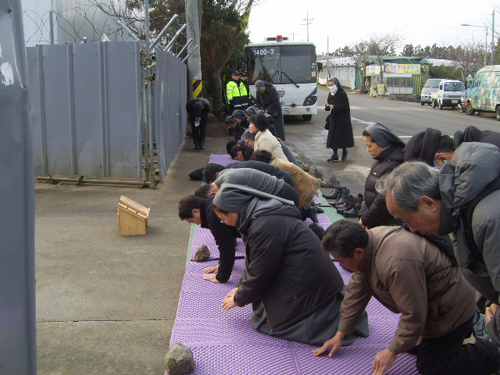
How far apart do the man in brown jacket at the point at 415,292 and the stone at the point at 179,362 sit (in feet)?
3.17

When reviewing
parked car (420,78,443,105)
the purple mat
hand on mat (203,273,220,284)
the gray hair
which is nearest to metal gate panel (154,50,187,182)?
hand on mat (203,273,220,284)

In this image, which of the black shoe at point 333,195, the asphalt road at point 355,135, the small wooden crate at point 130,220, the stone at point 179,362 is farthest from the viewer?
the asphalt road at point 355,135

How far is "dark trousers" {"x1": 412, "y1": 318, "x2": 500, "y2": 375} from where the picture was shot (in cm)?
288

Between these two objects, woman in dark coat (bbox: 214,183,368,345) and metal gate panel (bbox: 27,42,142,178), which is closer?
woman in dark coat (bbox: 214,183,368,345)

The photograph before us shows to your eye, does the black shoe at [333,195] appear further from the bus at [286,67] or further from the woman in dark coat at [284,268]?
the bus at [286,67]

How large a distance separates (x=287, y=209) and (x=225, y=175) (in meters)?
0.57

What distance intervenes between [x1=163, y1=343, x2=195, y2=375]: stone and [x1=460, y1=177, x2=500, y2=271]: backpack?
1653 mm

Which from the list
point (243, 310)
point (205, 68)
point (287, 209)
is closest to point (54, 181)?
point (243, 310)

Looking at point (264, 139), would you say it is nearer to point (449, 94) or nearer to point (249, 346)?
point (249, 346)

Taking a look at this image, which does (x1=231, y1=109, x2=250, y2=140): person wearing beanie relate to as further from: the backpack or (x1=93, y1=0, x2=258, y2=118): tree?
the backpack

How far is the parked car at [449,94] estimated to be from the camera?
2937cm

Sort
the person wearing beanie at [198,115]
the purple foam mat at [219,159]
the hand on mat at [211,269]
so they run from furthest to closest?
the person wearing beanie at [198,115] → the purple foam mat at [219,159] → the hand on mat at [211,269]

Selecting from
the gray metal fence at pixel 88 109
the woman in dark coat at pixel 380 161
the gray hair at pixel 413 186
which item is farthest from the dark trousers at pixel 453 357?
the gray metal fence at pixel 88 109

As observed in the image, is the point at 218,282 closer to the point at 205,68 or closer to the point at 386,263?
the point at 386,263
